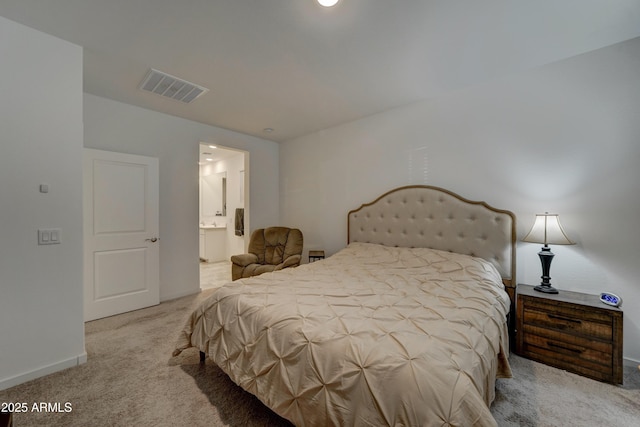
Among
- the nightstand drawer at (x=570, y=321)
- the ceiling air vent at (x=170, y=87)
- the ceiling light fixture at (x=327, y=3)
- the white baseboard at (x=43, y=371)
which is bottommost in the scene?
the white baseboard at (x=43, y=371)

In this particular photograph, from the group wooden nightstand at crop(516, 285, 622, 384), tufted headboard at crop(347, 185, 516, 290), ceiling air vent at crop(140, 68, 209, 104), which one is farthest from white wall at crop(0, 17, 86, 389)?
wooden nightstand at crop(516, 285, 622, 384)

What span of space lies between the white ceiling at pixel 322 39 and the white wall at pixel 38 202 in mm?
283

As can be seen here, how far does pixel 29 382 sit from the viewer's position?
1779 millimetres

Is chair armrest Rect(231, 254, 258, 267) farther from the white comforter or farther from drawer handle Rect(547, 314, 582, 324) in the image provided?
drawer handle Rect(547, 314, 582, 324)

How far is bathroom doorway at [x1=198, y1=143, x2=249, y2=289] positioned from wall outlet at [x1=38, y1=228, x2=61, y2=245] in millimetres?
3309

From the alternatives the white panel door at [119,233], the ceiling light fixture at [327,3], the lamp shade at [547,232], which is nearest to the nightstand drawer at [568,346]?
the lamp shade at [547,232]

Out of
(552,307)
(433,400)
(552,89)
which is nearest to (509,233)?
(552,307)

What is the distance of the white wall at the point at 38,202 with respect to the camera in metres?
1.75

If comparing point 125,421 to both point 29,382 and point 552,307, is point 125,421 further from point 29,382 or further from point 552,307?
point 552,307

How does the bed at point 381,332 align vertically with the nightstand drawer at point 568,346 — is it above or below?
above

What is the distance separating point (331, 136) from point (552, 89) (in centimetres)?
254

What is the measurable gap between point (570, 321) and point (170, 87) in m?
4.23

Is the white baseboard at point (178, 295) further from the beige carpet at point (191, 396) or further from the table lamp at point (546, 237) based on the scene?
the table lamp at point (546, 237)

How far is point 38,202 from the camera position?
73.1 inches
